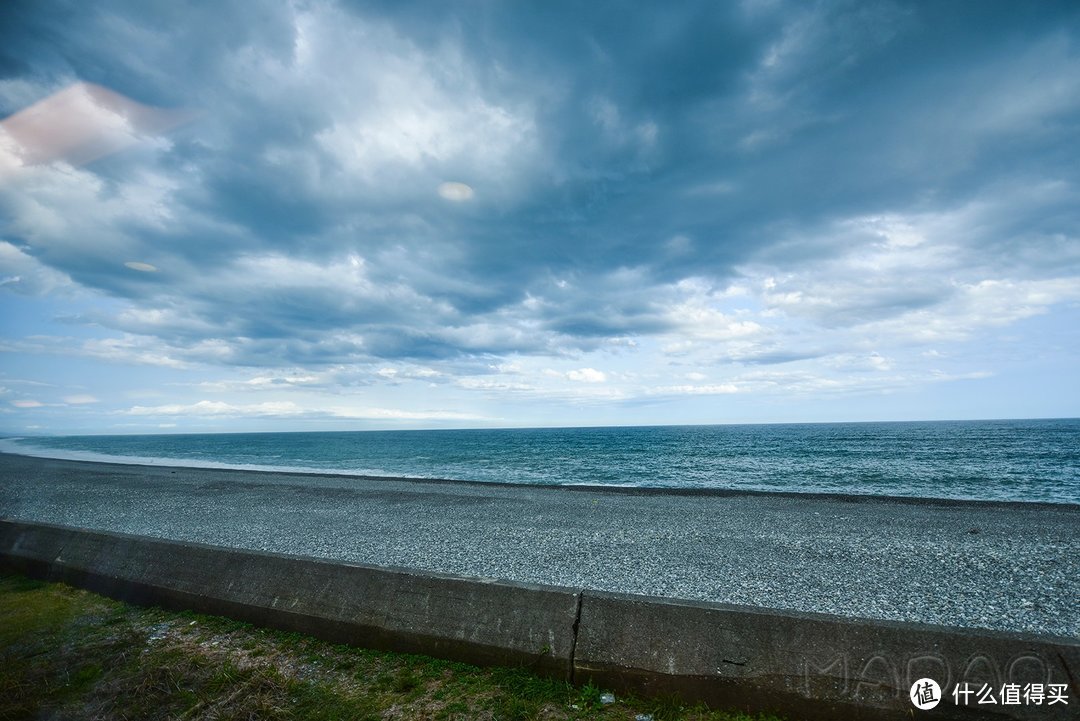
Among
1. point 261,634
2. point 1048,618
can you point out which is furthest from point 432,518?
point 1048,618

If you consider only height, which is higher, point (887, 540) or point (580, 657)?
point (580, 657)

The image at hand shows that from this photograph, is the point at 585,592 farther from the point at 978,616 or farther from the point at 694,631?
the point at 978,616

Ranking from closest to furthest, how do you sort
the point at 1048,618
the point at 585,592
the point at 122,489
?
the point at 585,592 → the point at 1048,618 → the point at 122,489

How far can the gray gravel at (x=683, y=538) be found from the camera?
7457 millimetres

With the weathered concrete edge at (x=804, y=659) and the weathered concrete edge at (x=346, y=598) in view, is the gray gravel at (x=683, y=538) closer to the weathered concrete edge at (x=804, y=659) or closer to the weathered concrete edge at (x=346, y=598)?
the weathered concrete edge at (x=804, y=659)

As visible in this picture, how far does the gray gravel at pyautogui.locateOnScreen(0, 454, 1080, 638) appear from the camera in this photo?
7.46 m

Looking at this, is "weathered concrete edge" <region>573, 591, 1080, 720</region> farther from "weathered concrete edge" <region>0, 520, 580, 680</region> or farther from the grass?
"weathered concrete edge" <region>0, 520, 580, 680</region>

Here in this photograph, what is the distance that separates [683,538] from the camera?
11555mm

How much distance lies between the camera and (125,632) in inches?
215

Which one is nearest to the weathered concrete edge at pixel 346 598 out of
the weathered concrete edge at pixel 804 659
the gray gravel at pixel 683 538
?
the weathered concrete edge at pixel 804 659

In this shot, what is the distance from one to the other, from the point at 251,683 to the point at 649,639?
352cm

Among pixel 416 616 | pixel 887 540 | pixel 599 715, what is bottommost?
pixel 887 540

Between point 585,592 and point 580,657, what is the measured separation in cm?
56

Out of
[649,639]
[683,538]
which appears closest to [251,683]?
[649,639]
